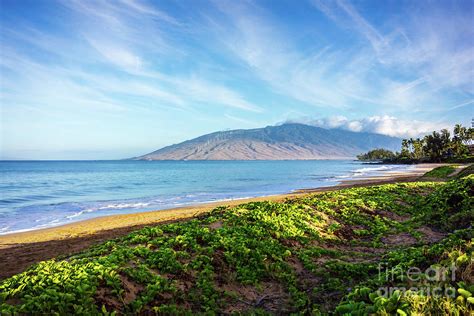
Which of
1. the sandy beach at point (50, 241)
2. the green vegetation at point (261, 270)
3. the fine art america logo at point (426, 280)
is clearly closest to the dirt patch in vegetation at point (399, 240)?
the green vegetation at point (261, 270)

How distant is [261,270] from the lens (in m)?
8.57

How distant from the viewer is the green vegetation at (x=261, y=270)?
5.71 metres

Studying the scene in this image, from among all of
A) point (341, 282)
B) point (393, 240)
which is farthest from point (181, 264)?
point (393, 240)

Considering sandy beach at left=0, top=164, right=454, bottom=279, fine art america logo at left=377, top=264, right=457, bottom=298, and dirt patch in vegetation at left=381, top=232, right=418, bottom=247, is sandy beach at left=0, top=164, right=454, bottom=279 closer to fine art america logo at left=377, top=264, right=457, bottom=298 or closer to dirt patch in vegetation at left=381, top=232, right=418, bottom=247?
fine art america logo at left=377, top=264, right=457, bottom=298

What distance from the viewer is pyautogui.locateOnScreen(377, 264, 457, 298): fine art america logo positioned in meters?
5.09

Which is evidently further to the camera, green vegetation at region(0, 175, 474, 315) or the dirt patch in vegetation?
the dirt patch in vegetation

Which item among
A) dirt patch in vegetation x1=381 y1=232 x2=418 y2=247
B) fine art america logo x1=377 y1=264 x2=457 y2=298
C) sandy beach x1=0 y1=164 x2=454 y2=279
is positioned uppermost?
fine art america logo x1=377 y1=264 x2=457 y2=298

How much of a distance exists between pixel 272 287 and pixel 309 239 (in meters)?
3.62

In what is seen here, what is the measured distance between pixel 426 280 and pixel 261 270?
4206 mm

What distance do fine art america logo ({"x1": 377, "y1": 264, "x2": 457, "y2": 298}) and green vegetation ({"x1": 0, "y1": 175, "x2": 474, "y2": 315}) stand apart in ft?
0.11

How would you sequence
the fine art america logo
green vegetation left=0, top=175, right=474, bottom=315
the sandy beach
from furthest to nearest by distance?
the sandy beach < green vegetation left=0, top=175, right=474, bottom=315 < the fine art america logo

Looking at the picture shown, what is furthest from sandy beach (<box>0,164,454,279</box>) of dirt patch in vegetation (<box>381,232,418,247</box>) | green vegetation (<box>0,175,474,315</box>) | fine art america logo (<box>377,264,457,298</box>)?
dirt patch in vegetation (<box>381,232,418,247</box>)

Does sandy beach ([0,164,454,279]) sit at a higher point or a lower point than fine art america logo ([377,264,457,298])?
lower

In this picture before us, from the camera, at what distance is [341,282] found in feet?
26.6
